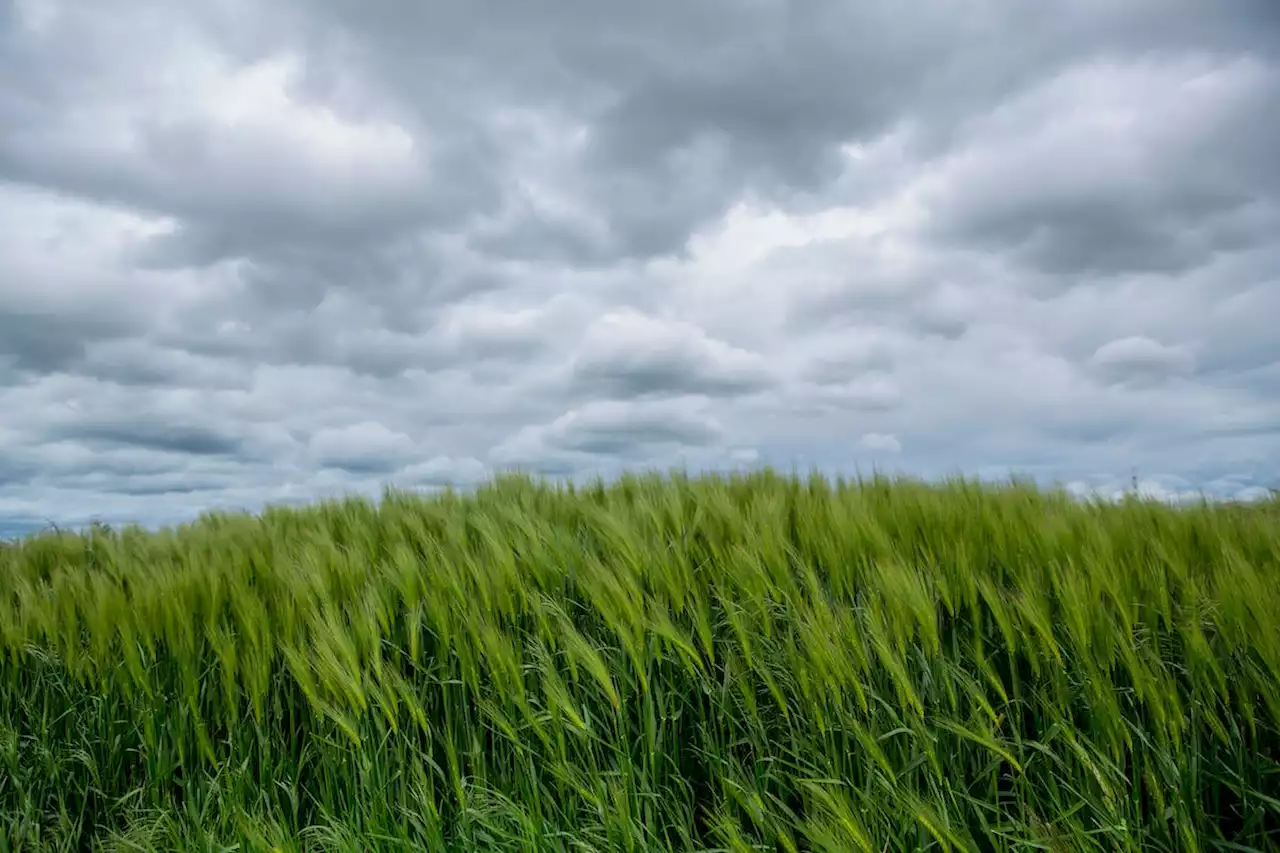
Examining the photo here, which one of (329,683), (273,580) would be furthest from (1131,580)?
(273,580)

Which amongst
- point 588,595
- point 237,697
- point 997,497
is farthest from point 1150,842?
point 237,697

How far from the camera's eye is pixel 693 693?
2695 mm

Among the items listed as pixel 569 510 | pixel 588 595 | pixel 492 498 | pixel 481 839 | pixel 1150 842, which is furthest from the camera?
pixel 492 498

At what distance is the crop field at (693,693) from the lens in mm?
2260

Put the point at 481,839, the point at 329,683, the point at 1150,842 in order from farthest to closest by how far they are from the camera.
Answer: the point at 329,683 → the point at 481,839 → the point at 1150,842

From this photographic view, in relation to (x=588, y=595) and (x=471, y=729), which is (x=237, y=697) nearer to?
(x=471, y=729)

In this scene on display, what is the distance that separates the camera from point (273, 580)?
384cm

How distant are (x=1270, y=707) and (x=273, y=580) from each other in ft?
12.4

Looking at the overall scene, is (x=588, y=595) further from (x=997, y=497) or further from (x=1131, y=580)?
(x=997, y=497)

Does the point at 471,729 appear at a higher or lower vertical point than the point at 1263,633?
lower

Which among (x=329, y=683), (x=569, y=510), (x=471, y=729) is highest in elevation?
(x=569, y=510)

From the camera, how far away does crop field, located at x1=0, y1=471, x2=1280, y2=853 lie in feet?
7.41

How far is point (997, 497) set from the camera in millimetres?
4414

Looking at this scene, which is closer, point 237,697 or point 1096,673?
point 1096,673
